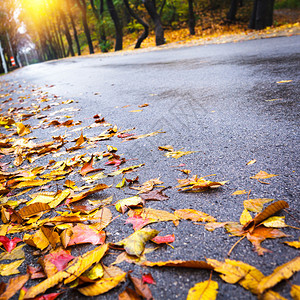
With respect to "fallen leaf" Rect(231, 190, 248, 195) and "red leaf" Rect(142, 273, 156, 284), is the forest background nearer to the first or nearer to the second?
"fallen leaf" Rect(231, 190, 248, 195)

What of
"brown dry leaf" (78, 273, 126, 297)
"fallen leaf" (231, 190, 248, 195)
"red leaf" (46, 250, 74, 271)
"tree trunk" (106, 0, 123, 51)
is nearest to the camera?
"brown dry leaf" (78, 273, 126, 297)

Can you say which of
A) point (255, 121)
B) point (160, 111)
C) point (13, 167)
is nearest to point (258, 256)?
point (255, 121)

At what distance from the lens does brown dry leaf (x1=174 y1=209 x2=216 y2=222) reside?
3.59ft

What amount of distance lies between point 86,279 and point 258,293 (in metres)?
0.53

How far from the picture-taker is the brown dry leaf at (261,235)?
920 millimetres

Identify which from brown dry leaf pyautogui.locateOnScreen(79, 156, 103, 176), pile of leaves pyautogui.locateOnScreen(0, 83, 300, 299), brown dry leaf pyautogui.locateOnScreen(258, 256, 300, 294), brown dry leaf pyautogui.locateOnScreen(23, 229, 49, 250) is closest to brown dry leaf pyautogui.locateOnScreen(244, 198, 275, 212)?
pile of leaves pyautogui.locateOnScreen(0, 83, 300, 299)

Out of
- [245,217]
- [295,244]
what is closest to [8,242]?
[245,217]

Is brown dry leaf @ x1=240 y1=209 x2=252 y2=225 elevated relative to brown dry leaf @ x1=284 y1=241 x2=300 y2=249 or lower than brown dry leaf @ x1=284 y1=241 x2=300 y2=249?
lower

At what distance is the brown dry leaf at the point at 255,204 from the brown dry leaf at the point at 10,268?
Answer: 94cm

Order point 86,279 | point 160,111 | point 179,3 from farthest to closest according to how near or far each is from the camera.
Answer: point 179,3, point 160,111, point 86,279

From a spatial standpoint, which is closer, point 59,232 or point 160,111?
point 59,232

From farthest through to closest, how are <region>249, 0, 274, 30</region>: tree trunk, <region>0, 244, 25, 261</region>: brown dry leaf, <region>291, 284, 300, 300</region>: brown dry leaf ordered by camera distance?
<region>249, 0, 274, 30</region>: tree trunk
<region>0, 244, 25, 261</region>: brown dry leaf
<region>291, 284, 300, 300</region>: brown dry leaf

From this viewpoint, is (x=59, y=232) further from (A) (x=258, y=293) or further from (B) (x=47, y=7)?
(B) (x=47, y=7)

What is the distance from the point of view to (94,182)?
5.18 feet
